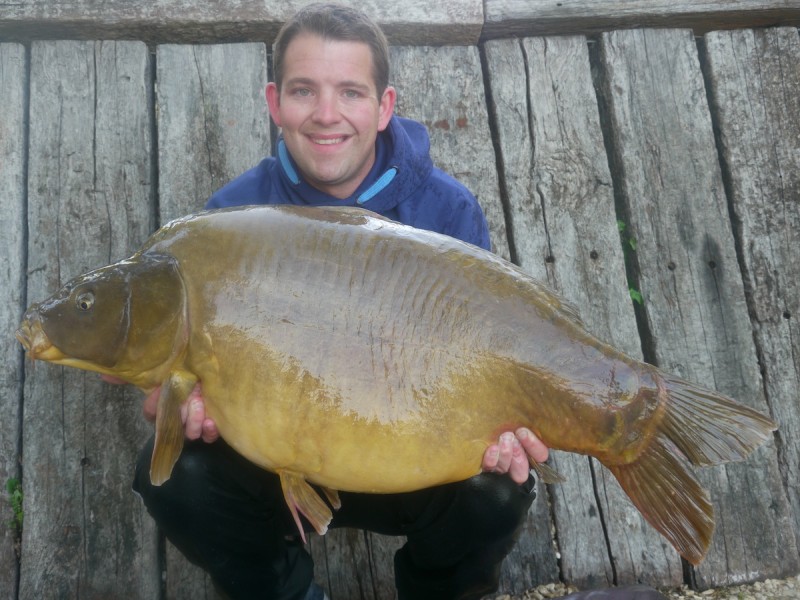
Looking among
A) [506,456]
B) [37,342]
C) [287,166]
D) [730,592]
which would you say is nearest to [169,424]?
[37,342]

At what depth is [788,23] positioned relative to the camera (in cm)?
346

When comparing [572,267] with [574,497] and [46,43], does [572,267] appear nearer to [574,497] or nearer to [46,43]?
[574,497]

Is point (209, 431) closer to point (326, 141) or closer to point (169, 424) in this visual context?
point (169, 424)

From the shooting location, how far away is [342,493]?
2.40 m

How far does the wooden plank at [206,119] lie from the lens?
A: 3.02m

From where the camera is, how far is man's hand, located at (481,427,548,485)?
6.35 feet

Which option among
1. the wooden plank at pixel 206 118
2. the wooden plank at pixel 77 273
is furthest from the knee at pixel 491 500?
the wooden plank at pixel 206 118

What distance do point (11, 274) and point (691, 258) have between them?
2686 mm

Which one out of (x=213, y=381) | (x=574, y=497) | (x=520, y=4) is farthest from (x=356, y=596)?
(x=520, y=4)

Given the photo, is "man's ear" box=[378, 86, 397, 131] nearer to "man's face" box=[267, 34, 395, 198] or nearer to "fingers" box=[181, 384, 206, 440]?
"man's face" box=[267, 34, 395, 198]

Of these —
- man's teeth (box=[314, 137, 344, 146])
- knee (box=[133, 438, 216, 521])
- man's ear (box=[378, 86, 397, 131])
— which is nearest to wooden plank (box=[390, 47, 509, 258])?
man's ear (box=[378, 86, 397, 131])

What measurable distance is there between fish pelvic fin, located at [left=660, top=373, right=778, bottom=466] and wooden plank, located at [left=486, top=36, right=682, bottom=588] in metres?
1.12

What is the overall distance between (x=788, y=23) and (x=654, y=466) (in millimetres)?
2554

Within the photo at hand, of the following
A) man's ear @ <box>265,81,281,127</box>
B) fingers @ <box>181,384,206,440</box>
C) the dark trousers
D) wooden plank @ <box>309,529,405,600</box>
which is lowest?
wooden plank @ <box>309,529,405,600</box>
